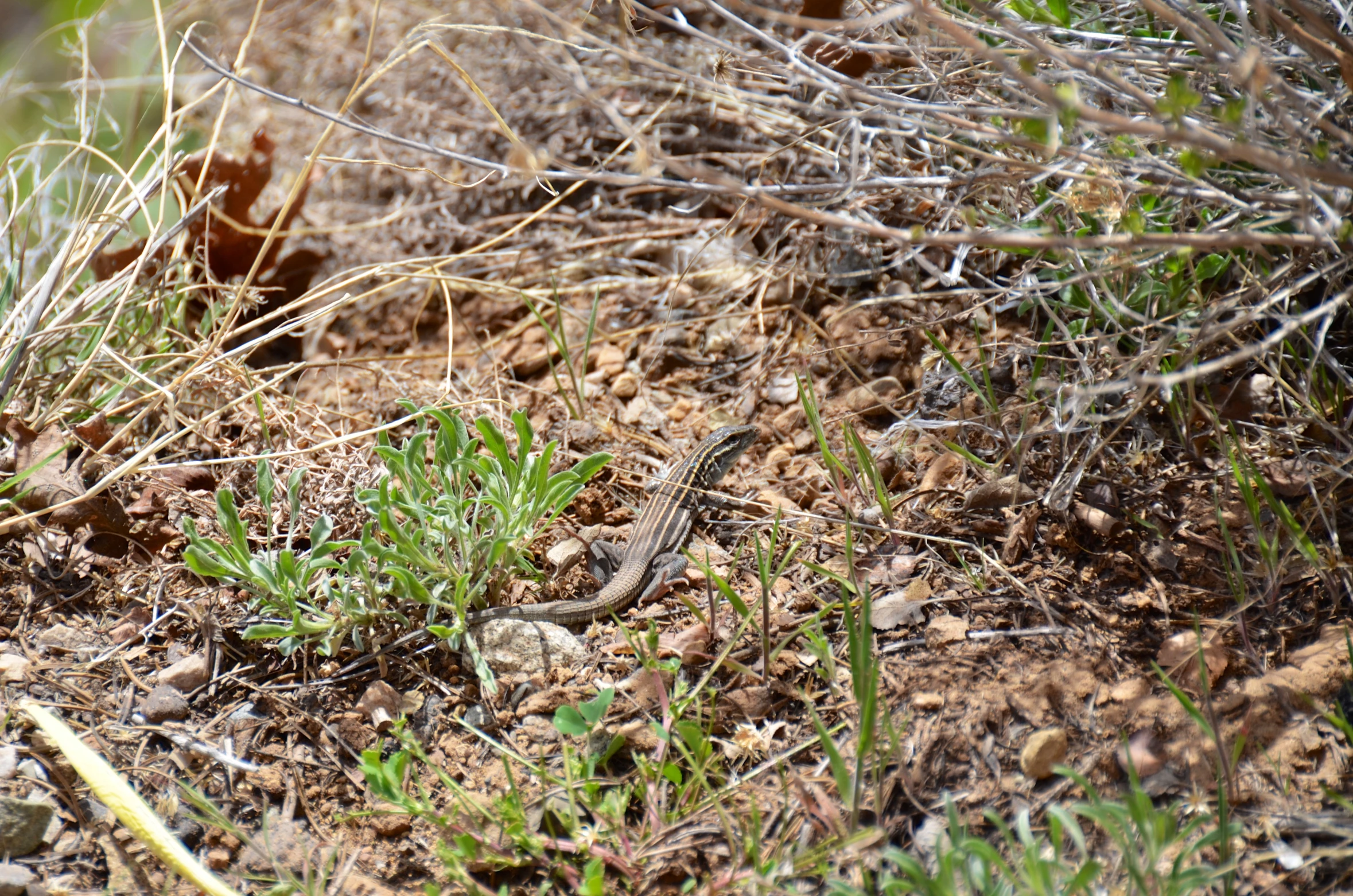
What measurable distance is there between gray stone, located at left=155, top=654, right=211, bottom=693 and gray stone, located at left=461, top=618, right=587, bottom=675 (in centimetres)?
84

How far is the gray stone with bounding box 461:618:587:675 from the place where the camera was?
9.33 feet

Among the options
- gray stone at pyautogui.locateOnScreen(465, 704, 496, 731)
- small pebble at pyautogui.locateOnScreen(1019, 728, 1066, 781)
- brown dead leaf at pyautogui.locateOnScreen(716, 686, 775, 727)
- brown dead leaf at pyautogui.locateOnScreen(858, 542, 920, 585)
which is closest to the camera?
small pebble at pyautogui.locateOnScreen(1019, 728, 1066, 781)

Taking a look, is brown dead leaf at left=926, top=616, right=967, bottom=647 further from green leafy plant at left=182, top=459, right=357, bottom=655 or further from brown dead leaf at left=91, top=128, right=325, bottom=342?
brown dead leaf at left=91, top=128, right=325, bottom=342

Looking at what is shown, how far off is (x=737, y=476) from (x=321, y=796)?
2.00 meters

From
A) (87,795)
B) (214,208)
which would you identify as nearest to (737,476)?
(87,795)

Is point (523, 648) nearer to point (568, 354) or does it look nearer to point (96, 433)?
point (568, 354)

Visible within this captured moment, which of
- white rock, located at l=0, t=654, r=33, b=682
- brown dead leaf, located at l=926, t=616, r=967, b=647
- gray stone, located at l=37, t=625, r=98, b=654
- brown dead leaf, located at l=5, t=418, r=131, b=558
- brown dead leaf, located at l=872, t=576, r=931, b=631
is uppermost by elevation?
brown dead leaf, located at l=926, t=616, r=967, b=647

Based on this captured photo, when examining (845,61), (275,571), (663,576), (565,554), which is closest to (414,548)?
(275,571)

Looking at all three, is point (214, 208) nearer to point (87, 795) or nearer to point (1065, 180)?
point (87, 795)

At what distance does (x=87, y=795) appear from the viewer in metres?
2.52

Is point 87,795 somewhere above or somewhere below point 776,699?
below

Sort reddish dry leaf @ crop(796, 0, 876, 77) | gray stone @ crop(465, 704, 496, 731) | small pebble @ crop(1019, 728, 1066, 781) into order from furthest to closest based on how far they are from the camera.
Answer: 1. reddish dry leaf @ crop(796, 0, 876, 77)
2. gray stone @ crop(465, 704, 496, 731)
3. small pebble @ crop(1019, 728, 1066, 781)

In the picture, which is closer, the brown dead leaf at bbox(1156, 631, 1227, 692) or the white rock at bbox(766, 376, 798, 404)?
the brown dead leaf at bbox(1156, 631, 1227, 692)

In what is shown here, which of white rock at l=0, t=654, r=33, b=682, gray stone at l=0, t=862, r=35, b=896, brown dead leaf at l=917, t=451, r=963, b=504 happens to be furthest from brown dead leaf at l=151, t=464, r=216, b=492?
brown dead leaf at l=917, t=451, r=963, b=504
